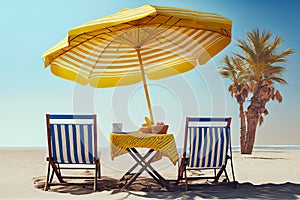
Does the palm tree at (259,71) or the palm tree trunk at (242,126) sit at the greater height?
the palm tree at (259,71)

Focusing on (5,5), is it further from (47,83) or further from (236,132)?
(236,132)

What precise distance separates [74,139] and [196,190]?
1.73 meters

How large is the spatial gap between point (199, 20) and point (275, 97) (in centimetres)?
943

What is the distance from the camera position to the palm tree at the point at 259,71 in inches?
502

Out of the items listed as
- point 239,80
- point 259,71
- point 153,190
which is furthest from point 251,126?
point 153,190

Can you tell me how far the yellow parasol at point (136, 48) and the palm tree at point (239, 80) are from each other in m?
6.56

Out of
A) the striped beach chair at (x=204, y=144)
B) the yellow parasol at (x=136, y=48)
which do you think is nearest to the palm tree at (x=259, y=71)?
the yellow parasol at (x=136, y=48)

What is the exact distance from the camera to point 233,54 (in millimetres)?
13250

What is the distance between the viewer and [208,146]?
16.1ft

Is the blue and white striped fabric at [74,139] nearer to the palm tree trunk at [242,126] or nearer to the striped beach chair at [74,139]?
the striped beach chair at [74,139]

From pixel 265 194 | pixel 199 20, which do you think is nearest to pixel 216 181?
pixel 265 194

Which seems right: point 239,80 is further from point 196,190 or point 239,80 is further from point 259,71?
point 196,190

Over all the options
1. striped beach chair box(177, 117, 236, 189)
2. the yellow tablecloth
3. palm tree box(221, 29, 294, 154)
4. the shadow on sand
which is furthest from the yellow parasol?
palm tree box(221, 29, 294, 154)

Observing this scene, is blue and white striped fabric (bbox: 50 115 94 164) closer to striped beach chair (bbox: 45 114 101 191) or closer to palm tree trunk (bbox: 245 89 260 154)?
striped beach chair (bbox: 45 114 101 191)
